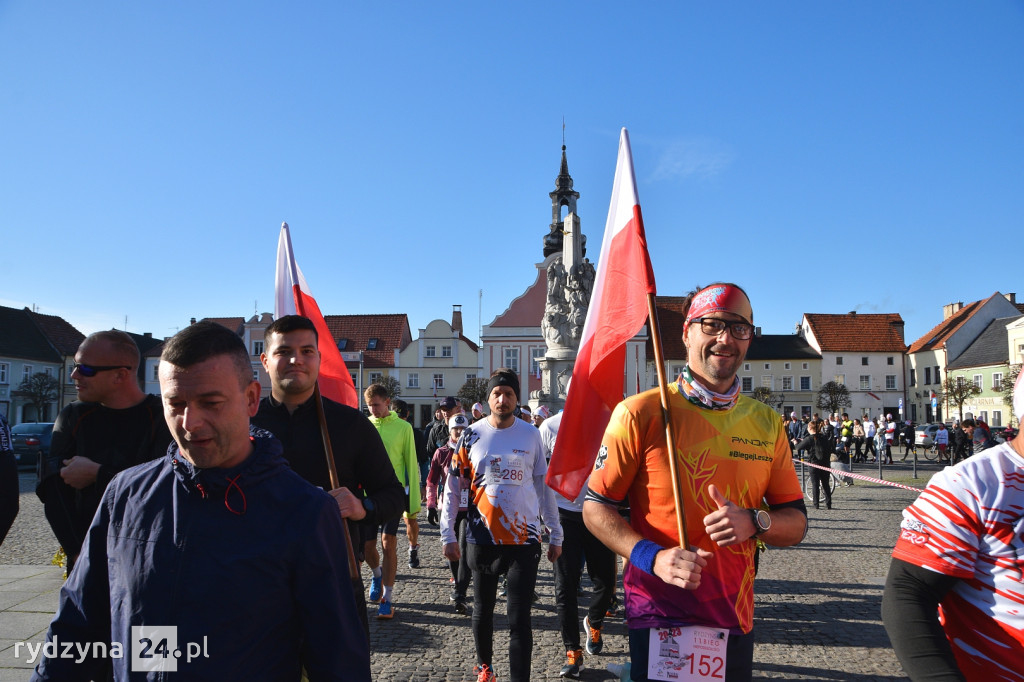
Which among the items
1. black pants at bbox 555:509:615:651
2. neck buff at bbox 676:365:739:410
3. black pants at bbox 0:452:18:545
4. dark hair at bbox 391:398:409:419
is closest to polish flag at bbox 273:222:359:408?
black pants at bbox 0:452:18:545

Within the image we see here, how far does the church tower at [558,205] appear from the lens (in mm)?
62438

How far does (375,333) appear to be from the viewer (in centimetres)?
6444

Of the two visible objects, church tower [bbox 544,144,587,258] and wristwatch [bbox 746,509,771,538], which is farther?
church tower [bbox 544,144,587,258]

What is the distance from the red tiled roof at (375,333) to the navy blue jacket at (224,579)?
199 feet

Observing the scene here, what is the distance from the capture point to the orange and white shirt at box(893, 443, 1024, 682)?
207 centimetres

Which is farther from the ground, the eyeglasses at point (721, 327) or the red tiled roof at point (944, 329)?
the red tiled roof at point (944, 329)

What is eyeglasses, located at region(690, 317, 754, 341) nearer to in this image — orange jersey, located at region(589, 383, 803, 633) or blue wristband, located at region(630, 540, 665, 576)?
orange jersey, located at region(589, 383, 803, 633)

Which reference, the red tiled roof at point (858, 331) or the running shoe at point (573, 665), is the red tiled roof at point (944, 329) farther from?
the running shoe at point (573, 665)

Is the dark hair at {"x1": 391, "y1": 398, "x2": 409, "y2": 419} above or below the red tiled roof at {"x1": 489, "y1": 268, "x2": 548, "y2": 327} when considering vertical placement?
below

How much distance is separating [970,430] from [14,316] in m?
60.7

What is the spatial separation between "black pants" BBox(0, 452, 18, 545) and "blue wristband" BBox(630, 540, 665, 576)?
119 inches

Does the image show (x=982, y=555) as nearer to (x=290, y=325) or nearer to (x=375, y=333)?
(x=290, y=325)

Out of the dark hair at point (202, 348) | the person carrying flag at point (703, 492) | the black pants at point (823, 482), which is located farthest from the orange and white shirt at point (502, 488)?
the black pants at point (823, 482)

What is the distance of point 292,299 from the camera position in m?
4.77
